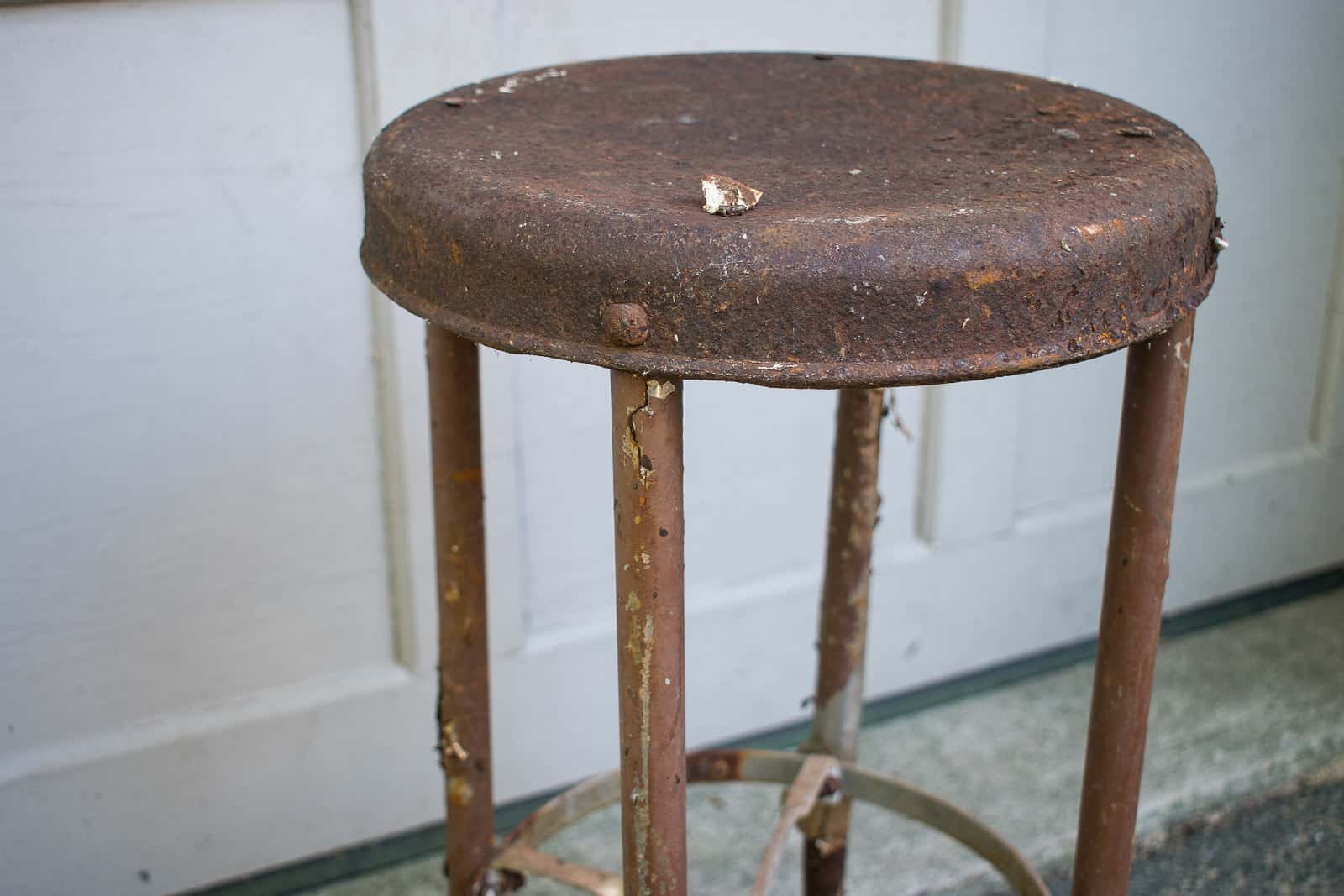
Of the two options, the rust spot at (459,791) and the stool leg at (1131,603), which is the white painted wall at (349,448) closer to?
the rust spot at (459,791)

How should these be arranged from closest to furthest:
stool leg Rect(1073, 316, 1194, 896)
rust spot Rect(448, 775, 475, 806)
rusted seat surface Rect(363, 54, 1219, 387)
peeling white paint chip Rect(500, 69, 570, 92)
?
1. rusted seat surface Rect(363, 54, 1219, 387)
2. stool leg Rect(1073, 316, 1194, 896)
3. peeling white paint chip Rect(500, 69, 570, 92)
4. rust spot Rect(448, 775, 475, 806)

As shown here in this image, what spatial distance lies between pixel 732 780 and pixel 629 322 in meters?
0.67

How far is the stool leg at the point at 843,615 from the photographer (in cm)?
123

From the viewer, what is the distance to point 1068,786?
5.83 feet

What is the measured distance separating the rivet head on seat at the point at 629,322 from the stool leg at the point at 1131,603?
39cm

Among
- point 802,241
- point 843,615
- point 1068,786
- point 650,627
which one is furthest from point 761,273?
point 1068,786

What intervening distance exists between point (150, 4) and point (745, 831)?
1121mm

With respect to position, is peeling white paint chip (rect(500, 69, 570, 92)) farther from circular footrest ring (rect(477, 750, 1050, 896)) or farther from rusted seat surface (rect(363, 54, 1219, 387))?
circular footrest ring (rect(477, 750, 1050, 896))

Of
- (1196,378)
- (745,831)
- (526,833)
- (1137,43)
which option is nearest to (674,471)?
(526,833)

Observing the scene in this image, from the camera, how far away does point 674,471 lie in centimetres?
80

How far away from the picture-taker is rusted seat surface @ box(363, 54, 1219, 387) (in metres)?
0.73

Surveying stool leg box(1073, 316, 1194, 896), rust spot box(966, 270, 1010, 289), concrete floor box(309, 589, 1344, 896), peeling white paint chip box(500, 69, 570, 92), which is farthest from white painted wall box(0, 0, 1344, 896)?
rust spot box(966, 270, 1010, 289)

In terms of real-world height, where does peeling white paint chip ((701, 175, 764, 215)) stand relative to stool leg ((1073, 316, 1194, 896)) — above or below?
above

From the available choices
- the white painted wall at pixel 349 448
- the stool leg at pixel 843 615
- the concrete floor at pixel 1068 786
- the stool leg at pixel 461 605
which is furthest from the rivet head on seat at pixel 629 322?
the concrete floor at pixel 1068 786
